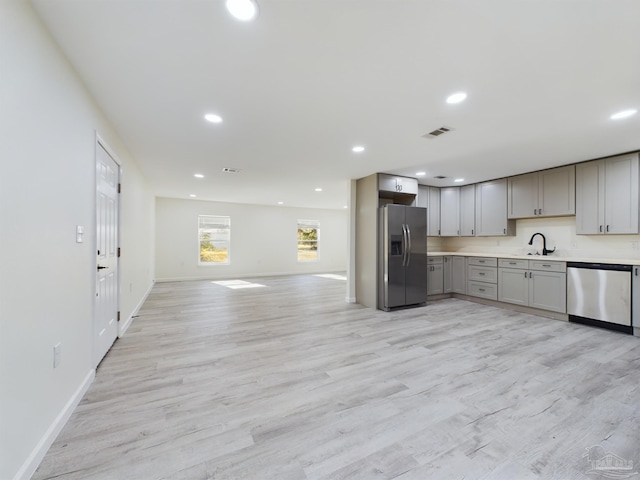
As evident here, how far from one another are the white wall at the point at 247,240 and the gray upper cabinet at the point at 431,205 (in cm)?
228

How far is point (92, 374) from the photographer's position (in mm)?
2340

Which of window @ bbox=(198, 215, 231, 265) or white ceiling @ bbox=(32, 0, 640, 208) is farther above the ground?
white ceiling @ bbox=(32, 0, 640, 208)

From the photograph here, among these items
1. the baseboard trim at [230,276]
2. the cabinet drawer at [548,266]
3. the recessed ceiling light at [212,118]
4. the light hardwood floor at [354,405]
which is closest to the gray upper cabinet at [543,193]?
the cabinet drawer at [548,266]

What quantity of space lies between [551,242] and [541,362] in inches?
121

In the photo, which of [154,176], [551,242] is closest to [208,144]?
[154,176]

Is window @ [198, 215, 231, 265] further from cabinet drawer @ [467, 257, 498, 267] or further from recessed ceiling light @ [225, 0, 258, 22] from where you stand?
recessed ceiling light @ [225, 0, 258, 22]

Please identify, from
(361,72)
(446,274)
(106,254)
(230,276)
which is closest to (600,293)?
(446,274)

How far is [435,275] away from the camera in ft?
18.4

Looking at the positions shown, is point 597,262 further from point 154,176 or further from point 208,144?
point 154,176

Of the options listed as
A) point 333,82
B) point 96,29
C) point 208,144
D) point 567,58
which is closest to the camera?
point 96,29

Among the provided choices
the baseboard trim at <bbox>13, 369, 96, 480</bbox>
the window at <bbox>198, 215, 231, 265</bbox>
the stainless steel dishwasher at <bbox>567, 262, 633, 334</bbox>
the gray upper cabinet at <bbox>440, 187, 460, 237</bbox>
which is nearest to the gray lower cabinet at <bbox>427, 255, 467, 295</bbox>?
the gray upper cabinet at <bbox>440, 187, 460, 237</bbox>

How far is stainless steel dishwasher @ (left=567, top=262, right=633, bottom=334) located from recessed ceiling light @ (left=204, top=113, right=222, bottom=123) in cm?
518

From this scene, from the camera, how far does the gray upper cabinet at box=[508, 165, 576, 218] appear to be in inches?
172

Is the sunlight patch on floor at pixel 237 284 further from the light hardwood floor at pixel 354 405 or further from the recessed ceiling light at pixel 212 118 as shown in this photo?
the recessed ceiling light at pixel 212 118
